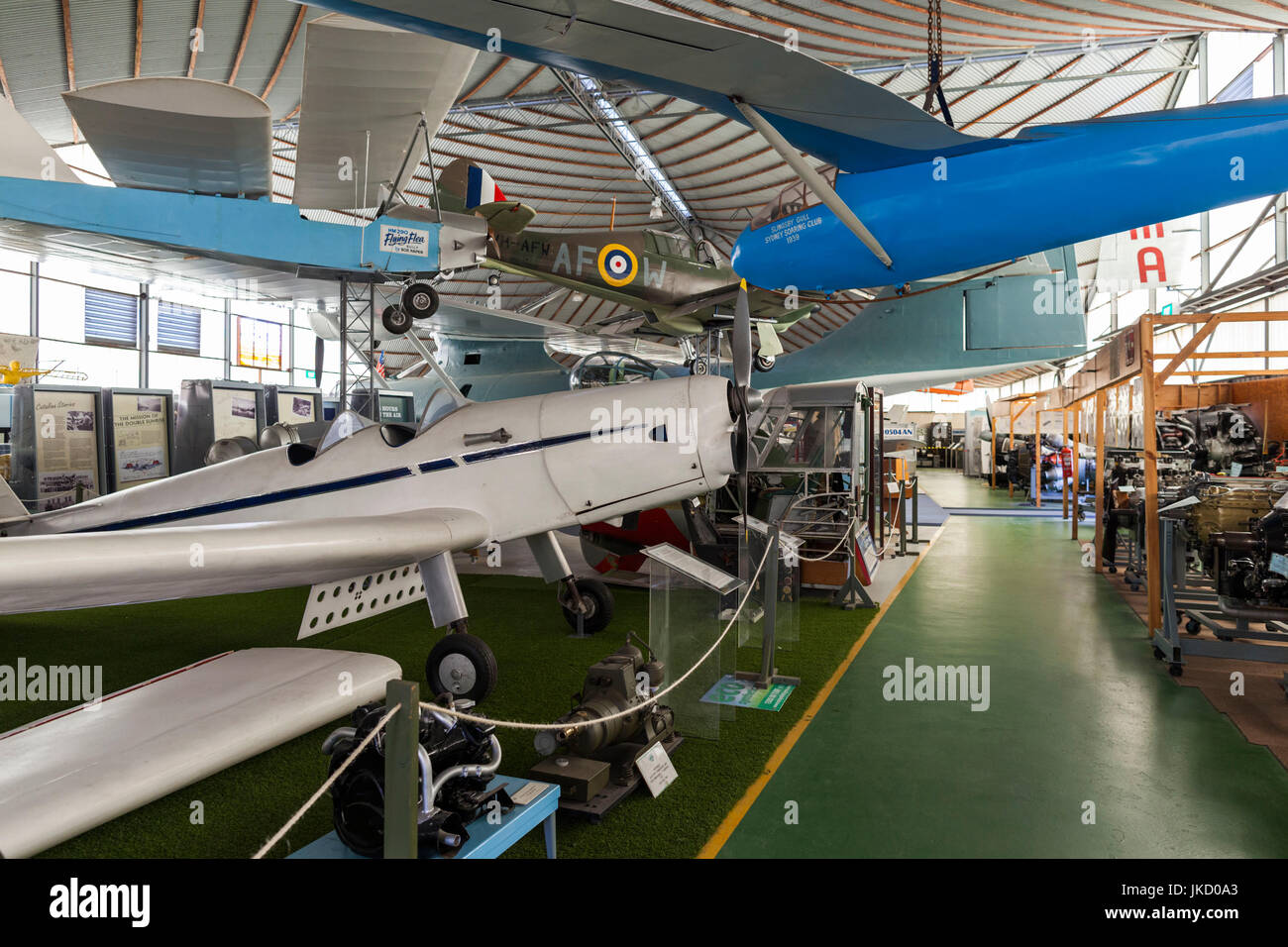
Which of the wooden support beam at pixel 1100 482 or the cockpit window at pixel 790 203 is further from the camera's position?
the wooden support beam at pixel 1100 482

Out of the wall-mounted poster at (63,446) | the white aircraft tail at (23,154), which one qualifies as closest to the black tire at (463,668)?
the wall-mounted poster at (63,446)

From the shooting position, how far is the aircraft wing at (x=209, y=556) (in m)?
2.71

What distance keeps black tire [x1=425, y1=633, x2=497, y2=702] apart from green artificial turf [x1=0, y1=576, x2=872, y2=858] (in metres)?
0.15

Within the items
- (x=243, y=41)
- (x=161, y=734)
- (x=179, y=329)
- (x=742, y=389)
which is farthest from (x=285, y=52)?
(x=179, y=329)

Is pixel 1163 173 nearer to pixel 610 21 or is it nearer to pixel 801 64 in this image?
pixel 801 64

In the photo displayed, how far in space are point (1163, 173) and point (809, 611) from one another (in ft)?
13.6

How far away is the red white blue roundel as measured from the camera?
11.2 metres

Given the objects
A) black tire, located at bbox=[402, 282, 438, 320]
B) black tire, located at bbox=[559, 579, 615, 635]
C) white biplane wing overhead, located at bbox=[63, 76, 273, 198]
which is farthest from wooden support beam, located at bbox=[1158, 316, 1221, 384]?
white biplane wing overhead, located at bbox=[63, 76, 273, 198]

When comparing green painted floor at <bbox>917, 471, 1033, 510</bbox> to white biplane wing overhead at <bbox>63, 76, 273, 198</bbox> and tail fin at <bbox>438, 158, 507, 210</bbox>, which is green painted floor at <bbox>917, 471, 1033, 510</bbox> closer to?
tail fin at <bbox>438, 158, 507, 210</bbox>

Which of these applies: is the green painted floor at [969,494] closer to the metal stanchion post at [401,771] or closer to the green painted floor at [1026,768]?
the green painted floor at [1026,768]

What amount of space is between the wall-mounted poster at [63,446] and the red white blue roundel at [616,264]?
22.3ft

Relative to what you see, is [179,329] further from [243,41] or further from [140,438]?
[140,438]

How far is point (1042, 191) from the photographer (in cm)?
402

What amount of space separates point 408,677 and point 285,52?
9.86m
